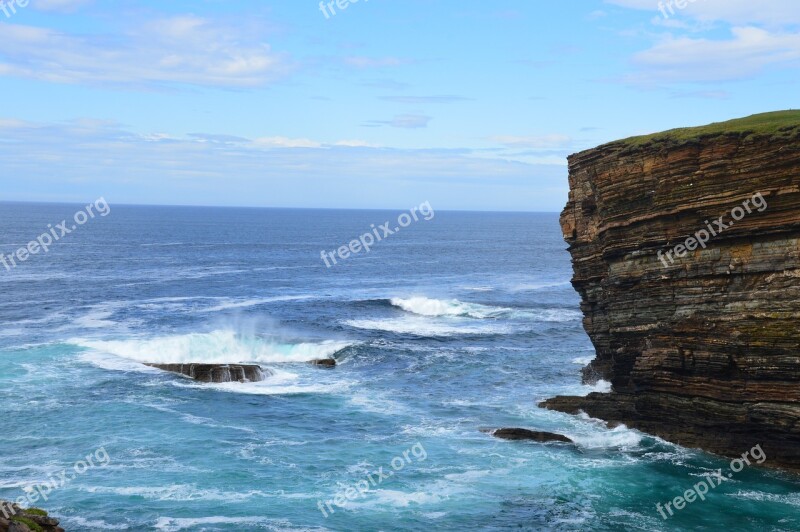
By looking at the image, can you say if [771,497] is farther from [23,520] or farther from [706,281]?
[23,520]

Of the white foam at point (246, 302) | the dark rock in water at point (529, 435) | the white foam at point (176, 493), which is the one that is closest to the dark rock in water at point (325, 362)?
the dark rock in water at point (529, 435)

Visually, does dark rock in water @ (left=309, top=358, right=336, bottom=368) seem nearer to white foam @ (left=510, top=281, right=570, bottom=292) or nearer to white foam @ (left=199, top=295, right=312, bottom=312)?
white foam @ (left=199, top=295, right=312, bottom=312)

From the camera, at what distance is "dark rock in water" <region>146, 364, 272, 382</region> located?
57312 mm

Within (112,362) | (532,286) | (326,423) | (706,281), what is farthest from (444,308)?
(706,281)

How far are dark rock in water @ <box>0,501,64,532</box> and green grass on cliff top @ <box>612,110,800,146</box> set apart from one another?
32.6m

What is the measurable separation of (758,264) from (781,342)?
382cm

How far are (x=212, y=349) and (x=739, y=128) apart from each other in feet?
153

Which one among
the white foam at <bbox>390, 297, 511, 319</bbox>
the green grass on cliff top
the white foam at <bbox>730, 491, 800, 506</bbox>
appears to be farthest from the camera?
the white foam at <bbox>390, 297, 511, 319</bbox>

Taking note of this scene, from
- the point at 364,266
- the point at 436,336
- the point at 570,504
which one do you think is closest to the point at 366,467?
the point at 570,504

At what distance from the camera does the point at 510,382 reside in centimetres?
5669

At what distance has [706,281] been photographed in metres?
39.6

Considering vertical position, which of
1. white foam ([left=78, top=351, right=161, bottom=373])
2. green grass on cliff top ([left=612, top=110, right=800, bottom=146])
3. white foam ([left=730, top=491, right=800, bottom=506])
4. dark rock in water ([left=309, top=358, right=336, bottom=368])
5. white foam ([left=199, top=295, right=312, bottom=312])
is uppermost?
green grass on cliff top ([left=612, top=110, right=800, bottom=146])

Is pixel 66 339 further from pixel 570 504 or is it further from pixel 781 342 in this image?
pixel 781 342

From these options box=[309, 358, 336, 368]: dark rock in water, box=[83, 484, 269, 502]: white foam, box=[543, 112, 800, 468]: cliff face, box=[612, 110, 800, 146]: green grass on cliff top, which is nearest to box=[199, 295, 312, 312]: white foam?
box=[309, 358, 336, 368]: dark rock in water
